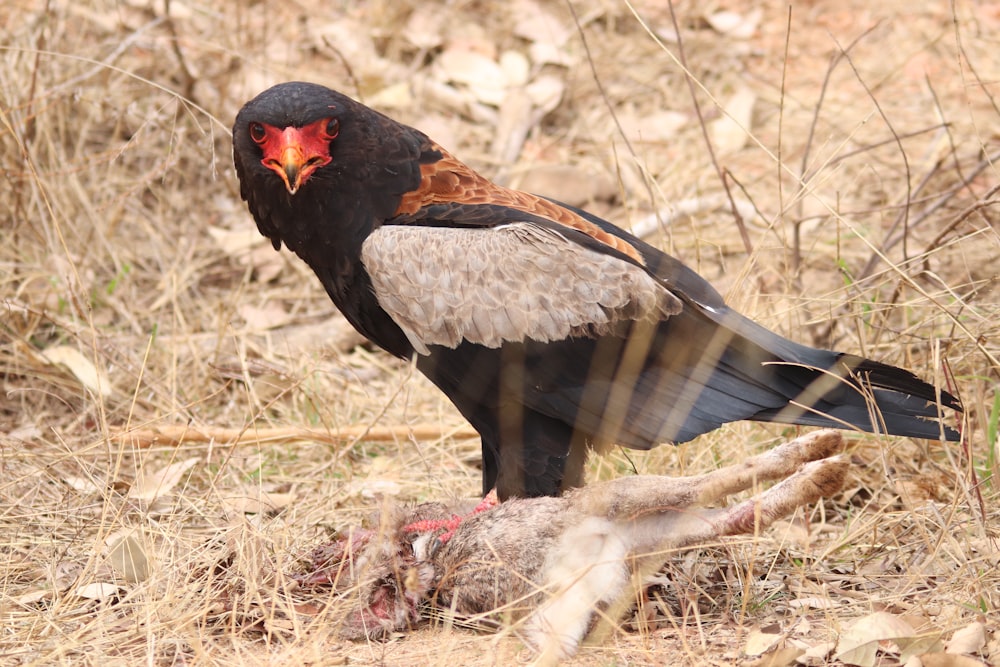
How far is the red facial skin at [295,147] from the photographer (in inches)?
129

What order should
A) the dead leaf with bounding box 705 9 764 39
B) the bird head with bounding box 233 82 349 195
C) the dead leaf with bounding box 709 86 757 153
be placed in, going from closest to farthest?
1. the bird head with bounding box 233 82 349 195
2. the dead leaf with bounding box 709 86 757 153
3. the dead leaf with bounding box 705 9 764 39

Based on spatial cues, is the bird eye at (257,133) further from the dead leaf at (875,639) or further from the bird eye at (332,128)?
the dead leaf at (875,639)

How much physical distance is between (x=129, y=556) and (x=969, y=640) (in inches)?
89.6

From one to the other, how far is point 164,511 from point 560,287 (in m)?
1.60

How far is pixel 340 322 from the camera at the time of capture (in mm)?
5488

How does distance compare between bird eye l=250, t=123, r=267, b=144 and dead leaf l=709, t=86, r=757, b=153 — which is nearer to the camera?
bird eye l=250, t=123, r=267, b=144

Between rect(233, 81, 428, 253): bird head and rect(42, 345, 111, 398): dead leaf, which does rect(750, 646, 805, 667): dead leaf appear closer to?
rect(233, 81, 428, 253): bird head

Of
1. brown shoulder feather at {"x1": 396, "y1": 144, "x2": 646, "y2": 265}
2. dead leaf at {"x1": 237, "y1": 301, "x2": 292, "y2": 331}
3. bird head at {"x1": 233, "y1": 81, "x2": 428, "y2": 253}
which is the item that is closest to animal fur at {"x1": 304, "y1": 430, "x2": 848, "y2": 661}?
brown shoulder feather at {"x1": 396, "y1": 144, "x2": 646, "y2": 265}

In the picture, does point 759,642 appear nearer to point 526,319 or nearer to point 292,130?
point 526,319

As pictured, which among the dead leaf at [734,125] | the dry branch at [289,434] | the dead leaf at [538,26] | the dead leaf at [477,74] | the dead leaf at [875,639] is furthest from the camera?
the dead leaf at [538,26]

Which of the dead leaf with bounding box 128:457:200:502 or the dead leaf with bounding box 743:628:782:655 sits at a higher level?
the dead leaf with bounding box 743:628:782:655

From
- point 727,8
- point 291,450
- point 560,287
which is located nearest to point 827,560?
point 560,287

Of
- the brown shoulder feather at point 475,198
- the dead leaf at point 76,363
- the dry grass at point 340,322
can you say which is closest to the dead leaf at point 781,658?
the dry grass at point 340,322

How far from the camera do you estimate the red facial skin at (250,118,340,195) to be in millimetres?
3281
